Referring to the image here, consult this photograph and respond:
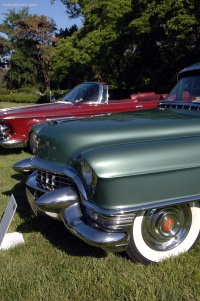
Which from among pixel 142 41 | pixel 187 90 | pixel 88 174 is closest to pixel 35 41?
pixel 142 41

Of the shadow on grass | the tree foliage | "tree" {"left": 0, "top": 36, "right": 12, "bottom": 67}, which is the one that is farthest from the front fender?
"tree" {"left": 0, "top": 36, "right": 12, "bottom": 67}

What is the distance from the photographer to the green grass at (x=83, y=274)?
2.36 metres

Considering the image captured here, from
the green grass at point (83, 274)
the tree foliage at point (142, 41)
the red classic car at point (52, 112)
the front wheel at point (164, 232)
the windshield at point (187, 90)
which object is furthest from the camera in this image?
the tree foliage at point (142, 41)

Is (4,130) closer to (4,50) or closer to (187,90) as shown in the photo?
(187,90)

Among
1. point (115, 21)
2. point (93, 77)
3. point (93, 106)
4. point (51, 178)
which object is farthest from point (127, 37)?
point (51, 178)

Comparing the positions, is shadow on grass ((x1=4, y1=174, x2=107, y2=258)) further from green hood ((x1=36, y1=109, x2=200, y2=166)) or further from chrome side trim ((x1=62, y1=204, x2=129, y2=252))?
green hood ((x1=36, y1=109, x2=200, y2=166))

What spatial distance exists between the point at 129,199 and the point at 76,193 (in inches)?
18.6

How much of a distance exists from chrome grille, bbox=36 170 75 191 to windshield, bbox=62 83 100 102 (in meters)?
3.72

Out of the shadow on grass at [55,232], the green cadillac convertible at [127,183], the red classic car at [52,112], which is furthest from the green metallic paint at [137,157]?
the red classic car at [52,112]

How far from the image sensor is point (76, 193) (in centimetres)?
270

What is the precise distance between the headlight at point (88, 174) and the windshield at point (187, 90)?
1.63 meters

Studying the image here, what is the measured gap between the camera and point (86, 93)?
22.6 ft

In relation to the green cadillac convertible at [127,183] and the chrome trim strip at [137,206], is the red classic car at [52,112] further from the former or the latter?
the chrome trim strip at [137,206]

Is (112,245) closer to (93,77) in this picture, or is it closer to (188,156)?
(188,156)
